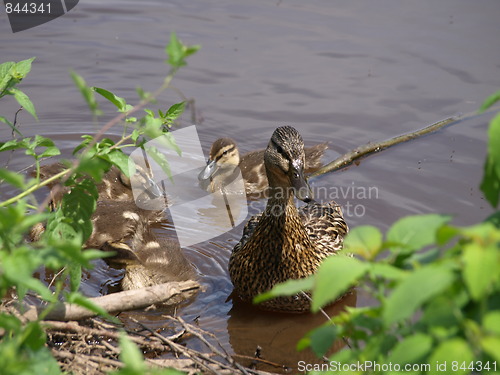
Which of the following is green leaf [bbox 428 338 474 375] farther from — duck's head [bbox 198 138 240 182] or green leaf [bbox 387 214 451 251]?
duck's head [bbox 198 138 240 182]

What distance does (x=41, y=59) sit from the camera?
624cm

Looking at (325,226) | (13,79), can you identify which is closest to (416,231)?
(13,79)

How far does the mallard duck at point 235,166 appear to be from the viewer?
5.11m

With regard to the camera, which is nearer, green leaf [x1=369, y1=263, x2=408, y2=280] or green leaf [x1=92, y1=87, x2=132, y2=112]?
green leaf [x1=369, y1=263, x2=408, y2=280]

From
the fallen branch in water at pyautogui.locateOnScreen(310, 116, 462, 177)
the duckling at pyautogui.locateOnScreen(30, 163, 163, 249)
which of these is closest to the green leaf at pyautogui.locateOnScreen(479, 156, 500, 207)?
the duckling at pyautogui.locateOnScreen(30, 163, 163, 249)

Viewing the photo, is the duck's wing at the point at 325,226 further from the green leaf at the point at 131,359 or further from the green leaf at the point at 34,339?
the green leaf at the point at 131,359

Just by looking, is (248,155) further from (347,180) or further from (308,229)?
(308,229)

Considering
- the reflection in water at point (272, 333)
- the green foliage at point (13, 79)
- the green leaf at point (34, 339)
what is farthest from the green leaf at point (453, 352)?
the reflection in water at point (272, 333)

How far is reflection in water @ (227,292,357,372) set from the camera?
3164mm

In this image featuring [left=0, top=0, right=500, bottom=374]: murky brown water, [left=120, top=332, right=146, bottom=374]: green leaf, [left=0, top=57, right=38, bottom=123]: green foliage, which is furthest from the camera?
[left=0, top=0, right=500, bottom=374]: murky brown water

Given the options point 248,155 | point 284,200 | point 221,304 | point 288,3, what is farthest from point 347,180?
point 288,3

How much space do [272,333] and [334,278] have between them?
2349mm

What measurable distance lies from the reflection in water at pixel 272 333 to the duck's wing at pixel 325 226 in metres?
0.34

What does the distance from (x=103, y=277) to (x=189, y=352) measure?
1654 millimetres
